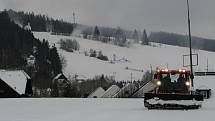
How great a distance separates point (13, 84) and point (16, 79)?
1583 millimetres

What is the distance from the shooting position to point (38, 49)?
596ft

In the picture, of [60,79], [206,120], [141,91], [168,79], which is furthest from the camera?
[60,79]

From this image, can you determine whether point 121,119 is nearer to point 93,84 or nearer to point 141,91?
point 141,91

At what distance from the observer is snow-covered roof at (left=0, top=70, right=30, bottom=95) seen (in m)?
82.8

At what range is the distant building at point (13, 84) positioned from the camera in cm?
8181

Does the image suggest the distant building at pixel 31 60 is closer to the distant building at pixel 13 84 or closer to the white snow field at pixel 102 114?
the distant building at pixel 13 84

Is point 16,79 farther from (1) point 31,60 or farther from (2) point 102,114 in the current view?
(1) point 31,60

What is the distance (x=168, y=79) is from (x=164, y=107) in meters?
2.49

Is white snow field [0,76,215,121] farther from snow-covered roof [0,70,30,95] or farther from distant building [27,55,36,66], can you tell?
distant building [27,55,36,66]

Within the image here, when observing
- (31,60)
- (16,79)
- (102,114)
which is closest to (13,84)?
(16,79)

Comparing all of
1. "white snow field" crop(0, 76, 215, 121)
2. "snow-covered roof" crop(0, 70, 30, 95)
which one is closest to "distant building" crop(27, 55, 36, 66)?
"snow-covered roof" crop(0, 70, 30, 95)

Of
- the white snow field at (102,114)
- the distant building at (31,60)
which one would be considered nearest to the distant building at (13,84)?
the white snow field at (102,114)

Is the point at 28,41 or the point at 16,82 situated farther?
the point at 28,41

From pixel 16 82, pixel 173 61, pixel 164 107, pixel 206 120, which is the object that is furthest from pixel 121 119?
pixel 173 61
